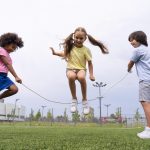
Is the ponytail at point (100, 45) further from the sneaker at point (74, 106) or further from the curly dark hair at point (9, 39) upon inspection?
the curly dark hair at point (9, 39)

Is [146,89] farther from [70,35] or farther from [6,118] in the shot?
[6,118]

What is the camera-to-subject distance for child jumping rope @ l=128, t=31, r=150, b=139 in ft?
26.8

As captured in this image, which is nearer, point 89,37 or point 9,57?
point 9,57

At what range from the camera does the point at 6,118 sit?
4345 inches

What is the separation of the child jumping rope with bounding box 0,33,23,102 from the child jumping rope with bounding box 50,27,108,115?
1.49 metres

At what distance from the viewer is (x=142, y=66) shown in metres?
8.42

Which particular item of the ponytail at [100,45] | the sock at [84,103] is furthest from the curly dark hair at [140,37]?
the sock at [84,103]

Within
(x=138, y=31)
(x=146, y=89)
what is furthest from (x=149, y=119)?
(x=138, y=31)

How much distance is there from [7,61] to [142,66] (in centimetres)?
287

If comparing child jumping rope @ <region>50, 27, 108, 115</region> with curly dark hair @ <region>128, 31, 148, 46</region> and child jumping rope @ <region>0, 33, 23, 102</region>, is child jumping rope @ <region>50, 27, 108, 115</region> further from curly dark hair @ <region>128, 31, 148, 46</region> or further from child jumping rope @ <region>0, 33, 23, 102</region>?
curly dark hair @ <region>128, 31, 148, 46</region>

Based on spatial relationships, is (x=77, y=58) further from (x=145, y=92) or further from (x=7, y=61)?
(x=145, y=92)

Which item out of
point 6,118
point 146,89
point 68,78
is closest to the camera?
point 146,89

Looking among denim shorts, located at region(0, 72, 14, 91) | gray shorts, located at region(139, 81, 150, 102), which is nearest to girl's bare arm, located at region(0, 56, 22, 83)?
denim shorts, located at region(0, 72, 14, 91)

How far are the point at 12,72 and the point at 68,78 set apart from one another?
179 centimetres
